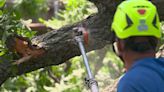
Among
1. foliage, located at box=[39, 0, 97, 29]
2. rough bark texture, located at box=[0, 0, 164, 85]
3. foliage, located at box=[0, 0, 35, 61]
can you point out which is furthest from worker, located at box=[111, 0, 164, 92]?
foliage, located at box=[39, 0, 97, 29]

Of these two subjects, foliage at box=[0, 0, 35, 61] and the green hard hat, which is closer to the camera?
the green hard hat

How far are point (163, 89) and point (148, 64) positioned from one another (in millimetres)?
111

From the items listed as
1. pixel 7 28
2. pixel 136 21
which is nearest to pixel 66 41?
pixel 7 28

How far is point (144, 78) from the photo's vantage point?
1.72 m

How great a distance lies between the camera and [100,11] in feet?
10.7

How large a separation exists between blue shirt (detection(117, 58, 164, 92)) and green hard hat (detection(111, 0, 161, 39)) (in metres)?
0.11

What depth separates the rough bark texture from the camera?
316cm

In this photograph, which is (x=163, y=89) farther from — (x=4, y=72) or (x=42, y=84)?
(x=42, y=84)

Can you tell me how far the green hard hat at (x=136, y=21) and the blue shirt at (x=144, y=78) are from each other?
113 millimetres

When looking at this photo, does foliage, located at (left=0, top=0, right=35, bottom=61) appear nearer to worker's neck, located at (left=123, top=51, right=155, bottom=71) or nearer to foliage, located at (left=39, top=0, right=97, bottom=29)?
worker's neck, located at (left=123, top=51, right=155, bottom=71)

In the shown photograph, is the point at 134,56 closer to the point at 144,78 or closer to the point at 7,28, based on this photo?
the point at 144,78

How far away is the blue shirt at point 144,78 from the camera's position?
Answer: 5.59 ft

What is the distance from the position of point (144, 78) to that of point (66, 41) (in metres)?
1.50

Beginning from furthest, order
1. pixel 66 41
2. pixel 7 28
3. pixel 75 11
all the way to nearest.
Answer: pixel 75 11
pixel 66 41
pixel 7 28
